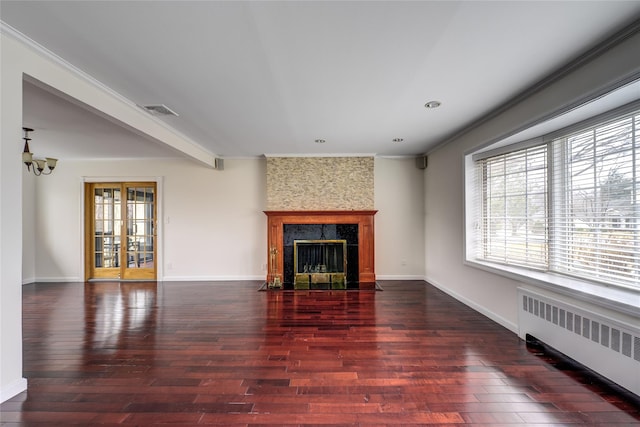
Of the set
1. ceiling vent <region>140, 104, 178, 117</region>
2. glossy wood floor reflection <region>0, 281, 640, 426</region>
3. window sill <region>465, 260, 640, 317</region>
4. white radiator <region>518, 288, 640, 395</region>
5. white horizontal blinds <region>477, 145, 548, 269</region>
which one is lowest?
glossy wood floor reflection <region>0, 281, 640, 426</region>

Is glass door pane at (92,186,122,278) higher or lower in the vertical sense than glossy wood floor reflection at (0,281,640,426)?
higher

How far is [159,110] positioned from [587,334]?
4.52 metres

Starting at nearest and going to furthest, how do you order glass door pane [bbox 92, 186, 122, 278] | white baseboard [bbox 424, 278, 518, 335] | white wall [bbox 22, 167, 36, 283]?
white baseboard [bbox 424, 278, 518, 335], white wall [bbox 22, 167, 36, 283], glass door pane [bbox 92, 186, 122, 278]

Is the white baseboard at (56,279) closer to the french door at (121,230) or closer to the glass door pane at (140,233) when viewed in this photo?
the french door at (121,230)

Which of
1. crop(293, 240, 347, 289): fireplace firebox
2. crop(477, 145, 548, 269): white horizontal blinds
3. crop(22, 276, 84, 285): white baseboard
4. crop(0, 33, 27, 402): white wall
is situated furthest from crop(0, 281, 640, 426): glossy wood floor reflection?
crop(22, 276, 84, 285): white baseboard

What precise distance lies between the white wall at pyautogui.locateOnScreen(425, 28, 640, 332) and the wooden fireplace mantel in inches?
44.9

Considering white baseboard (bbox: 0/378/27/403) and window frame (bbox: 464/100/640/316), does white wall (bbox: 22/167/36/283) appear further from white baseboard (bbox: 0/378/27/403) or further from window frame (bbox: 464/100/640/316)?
window frame (bbox: 464/100/640/316)

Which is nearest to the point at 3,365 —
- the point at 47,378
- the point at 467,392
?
the point at 47,378

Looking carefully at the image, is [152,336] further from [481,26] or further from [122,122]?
[481,26]

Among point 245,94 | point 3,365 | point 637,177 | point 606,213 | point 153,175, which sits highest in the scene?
point 245,94

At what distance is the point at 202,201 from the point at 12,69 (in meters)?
3.85

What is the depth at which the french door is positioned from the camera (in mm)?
5684

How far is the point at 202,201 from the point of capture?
5664mm

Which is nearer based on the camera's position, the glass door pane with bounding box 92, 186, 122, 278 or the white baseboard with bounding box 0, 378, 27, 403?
the white baseboard with bounding box 0, 378, 27, 403
